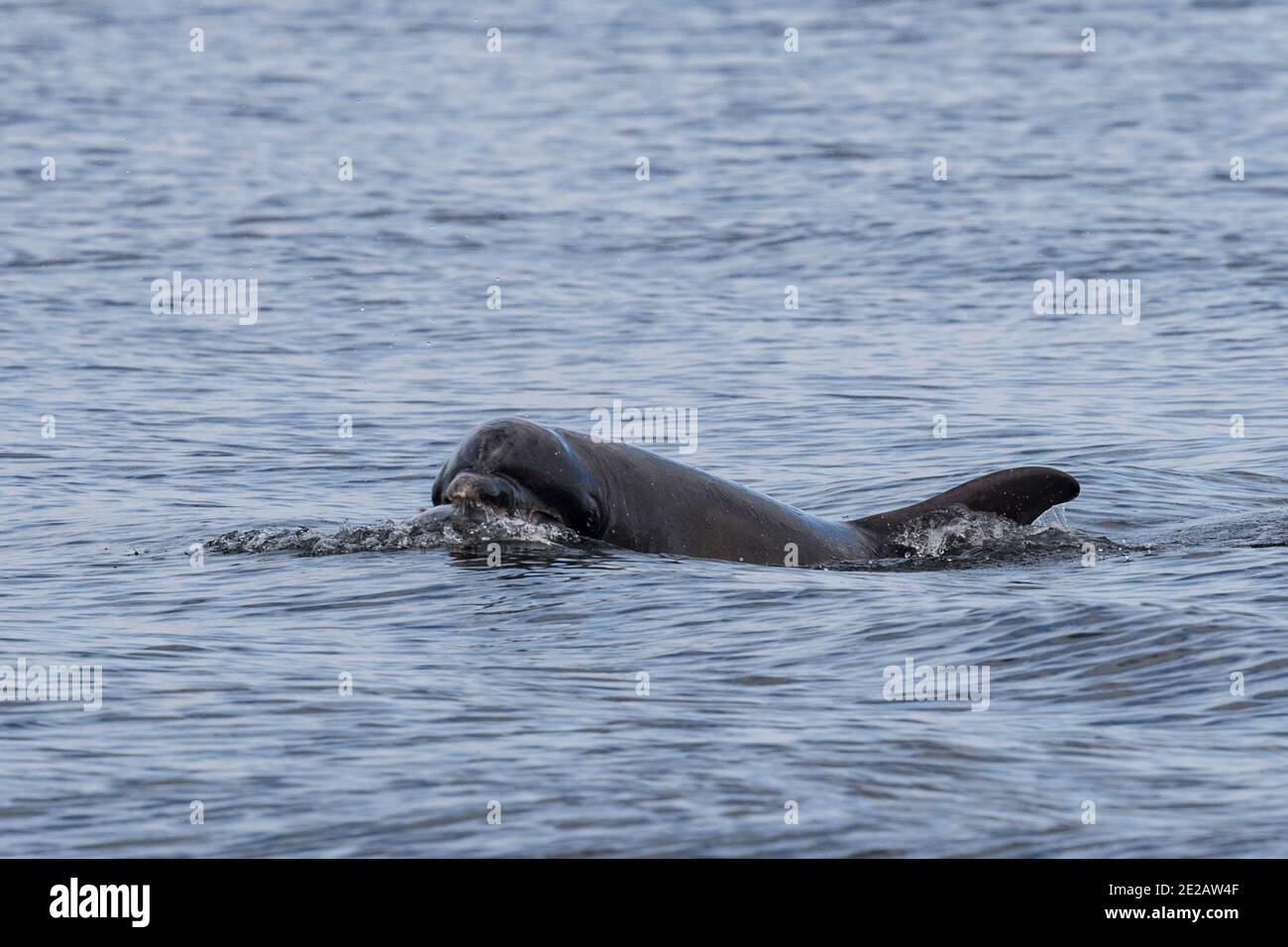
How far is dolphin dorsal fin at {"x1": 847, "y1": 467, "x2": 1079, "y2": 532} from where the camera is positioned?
1511 centimetres

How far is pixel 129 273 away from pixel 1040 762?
75.3ft

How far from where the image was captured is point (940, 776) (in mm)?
9617

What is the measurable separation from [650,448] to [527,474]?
5747 millimetres

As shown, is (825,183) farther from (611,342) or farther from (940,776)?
(940,776)
